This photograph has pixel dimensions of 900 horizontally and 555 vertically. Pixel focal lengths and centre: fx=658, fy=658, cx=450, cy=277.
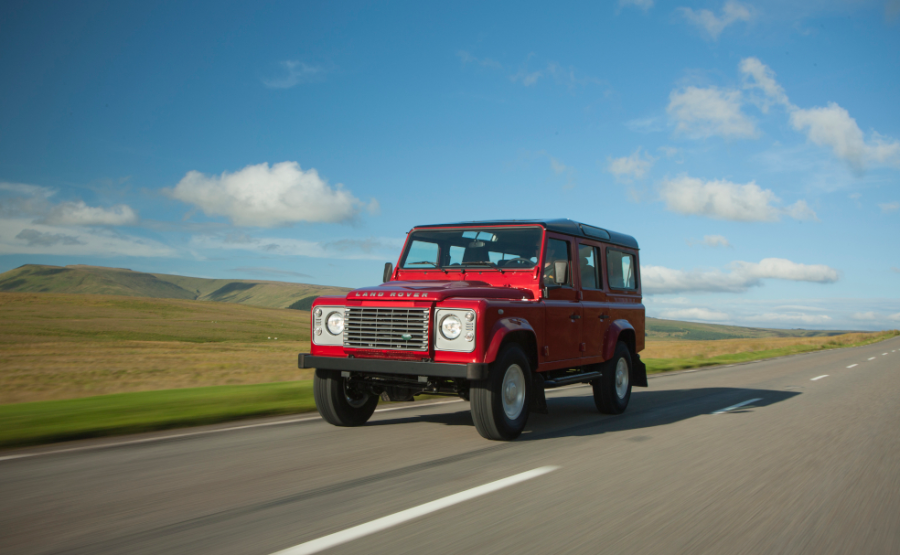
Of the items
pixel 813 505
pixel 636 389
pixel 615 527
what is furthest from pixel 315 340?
pixel 636 389

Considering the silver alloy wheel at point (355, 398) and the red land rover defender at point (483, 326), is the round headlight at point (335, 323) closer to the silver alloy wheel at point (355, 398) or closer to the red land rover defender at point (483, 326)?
the red land rover defender at point (483, 326)

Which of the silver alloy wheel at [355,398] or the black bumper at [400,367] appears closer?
the black bumper at [400,367]

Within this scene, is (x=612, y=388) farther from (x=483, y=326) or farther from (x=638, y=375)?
(x=483, y=326)

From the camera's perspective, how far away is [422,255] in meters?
8.24

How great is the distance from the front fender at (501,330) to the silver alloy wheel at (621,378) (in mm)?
2912

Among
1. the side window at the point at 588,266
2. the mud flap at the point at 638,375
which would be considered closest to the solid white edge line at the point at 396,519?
the side window at the point at 588,266

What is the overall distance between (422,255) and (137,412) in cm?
393

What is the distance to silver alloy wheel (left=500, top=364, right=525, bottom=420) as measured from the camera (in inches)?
257

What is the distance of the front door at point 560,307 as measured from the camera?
7.24m

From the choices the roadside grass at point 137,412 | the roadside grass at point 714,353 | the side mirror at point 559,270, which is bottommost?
the roadside grass at point 714,353

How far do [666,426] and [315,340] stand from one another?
4.17 meters

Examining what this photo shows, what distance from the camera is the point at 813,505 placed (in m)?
4.32

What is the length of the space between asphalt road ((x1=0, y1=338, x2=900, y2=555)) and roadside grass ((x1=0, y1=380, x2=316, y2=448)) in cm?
52

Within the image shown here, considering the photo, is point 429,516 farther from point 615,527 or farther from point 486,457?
point 486,457
